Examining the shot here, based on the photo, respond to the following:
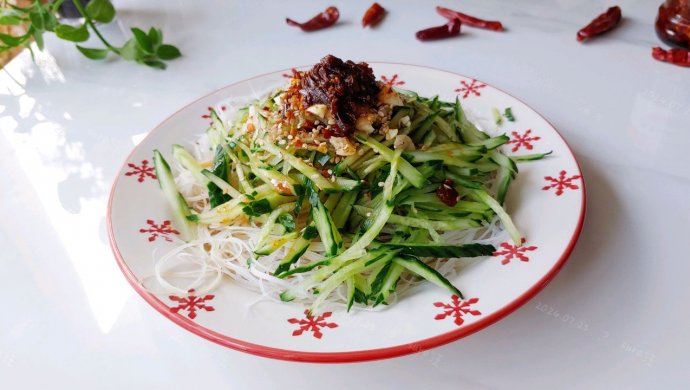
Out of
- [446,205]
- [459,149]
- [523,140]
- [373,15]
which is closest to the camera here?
[446,205]

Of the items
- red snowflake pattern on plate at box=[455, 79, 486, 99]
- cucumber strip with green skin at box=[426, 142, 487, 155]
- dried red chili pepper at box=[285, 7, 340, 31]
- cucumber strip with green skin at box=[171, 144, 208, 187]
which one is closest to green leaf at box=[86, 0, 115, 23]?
dried red chili pepper at box=[285, 7, 340, 31]

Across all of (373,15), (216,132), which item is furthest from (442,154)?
(373,15)

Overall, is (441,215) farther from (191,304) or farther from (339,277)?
(191,304)

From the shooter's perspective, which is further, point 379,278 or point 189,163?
point 189,163

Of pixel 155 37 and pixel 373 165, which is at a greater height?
pixel 373 165

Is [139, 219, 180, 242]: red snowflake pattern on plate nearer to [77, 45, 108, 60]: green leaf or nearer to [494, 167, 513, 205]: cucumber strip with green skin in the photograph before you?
[494, 167, 513, 205]: cucumber strip with green skin

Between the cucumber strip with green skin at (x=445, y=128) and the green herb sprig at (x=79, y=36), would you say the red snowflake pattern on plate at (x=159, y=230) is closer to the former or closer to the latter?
the cucumber strip with green skin at (x=445, y=128)

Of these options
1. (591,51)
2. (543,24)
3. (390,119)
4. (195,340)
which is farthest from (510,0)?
(195,340)
